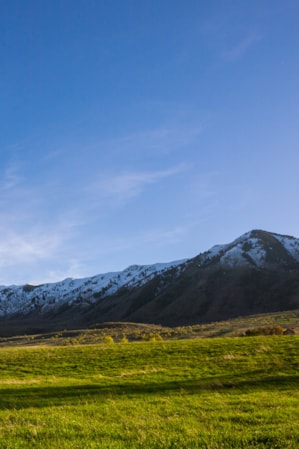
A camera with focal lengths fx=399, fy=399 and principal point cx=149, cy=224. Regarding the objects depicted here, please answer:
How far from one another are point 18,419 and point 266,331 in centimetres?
4308

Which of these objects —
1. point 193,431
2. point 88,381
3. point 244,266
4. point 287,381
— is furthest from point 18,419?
point 244,266

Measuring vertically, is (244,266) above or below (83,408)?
above

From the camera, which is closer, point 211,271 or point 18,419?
point 18,419

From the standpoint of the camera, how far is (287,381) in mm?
22375

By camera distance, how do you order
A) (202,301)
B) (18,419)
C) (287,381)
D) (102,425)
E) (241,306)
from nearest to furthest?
(102,425) → (18,419) → (287,381) → (241,306) → (202,301)

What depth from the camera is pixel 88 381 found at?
85.5ft

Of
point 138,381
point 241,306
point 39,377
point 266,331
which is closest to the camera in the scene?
point 138,381

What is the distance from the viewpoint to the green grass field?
34.1 feet

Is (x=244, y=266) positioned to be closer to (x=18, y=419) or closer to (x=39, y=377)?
(x=39, y=377)

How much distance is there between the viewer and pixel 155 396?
1952 centimetres

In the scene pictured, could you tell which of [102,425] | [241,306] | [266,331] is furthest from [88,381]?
[241,306]

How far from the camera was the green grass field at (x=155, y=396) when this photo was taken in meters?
10.4

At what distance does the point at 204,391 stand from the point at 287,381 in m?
5.35

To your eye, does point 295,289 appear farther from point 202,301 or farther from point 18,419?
point 18,419
